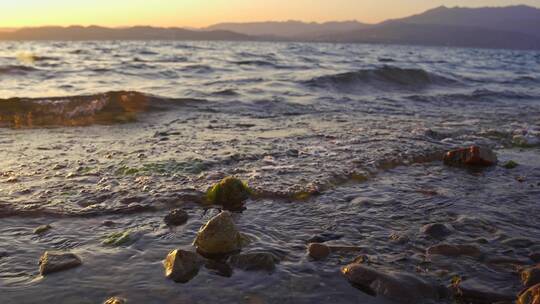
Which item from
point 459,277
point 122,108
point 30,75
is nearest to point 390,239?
point 459,277

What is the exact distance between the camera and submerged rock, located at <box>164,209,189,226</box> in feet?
16.5

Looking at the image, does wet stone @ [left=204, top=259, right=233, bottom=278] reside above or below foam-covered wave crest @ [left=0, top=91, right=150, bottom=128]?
below

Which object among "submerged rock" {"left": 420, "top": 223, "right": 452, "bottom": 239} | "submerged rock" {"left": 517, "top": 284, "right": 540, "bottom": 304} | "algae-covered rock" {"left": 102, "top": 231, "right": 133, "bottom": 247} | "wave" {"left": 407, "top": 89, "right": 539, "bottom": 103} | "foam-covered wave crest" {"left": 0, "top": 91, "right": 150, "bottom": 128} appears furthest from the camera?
"wave" {"left": 407, "top": 89, "right": 539, "bottom": 103}

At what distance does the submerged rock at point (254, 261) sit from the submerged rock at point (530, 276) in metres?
1.95

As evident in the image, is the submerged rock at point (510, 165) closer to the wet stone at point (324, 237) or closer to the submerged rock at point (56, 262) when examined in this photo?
the wet stone at point (324, 237)

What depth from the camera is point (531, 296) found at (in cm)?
324

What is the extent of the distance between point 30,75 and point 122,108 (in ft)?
34.3

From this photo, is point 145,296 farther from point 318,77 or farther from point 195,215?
point 318,77

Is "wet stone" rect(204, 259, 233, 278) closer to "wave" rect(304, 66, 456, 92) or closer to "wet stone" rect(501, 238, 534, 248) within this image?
"wet stone" rect(501, 238, 534, 248)

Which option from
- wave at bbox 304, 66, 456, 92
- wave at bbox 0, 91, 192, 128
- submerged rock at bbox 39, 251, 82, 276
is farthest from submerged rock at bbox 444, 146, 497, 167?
wave at bbox 304, 66, 456, 92

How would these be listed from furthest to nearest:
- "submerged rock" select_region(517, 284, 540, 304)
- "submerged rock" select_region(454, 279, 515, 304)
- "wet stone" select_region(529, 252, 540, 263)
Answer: "wet stone" select_region(529, 252, 540, 263) < "submerged rock" select_region(454, 279, 515, 304) < "submerged rock" select_region(517, 284, 540, 304)

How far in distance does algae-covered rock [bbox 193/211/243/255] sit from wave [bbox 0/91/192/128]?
8.36 metres

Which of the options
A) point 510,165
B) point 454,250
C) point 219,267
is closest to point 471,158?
point 510,165

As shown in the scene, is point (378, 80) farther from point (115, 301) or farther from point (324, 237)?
point (115, 301)
